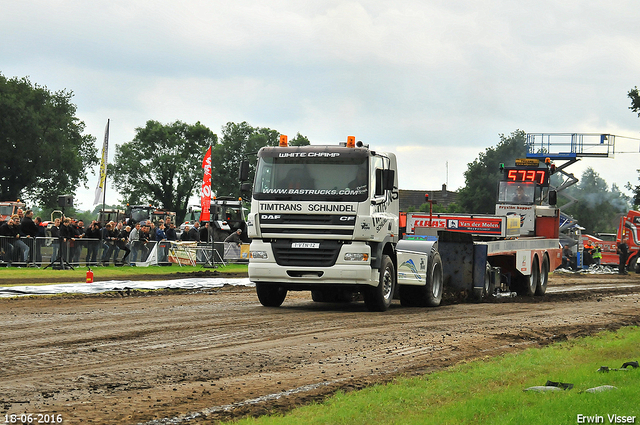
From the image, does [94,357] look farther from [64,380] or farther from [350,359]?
[350,359]

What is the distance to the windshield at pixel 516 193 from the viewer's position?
87.2 feet

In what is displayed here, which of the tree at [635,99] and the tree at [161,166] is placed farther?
the tree at [161,166]

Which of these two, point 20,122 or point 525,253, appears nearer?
point 525,253

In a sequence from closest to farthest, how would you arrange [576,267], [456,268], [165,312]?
[165,312] < [456,268] < [576,267]

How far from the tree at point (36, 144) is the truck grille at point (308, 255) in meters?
52.7

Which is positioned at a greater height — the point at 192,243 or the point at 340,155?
the point at 340,155

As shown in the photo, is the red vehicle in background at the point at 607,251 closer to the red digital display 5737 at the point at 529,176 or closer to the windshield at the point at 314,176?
the red digital display 5737 at the point at 529,176

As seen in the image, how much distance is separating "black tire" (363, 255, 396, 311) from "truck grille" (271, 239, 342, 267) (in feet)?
3.78

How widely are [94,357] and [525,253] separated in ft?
53.5

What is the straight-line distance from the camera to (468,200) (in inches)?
3184

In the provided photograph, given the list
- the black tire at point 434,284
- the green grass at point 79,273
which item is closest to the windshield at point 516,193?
the black tire at point 434,284

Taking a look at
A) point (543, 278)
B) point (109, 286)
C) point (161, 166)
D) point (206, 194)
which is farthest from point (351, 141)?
point (161, 166)

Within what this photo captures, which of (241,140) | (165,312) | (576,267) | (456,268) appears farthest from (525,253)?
(241,140)

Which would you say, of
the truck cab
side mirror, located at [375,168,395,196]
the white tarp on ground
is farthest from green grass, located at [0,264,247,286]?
side mirror, located at [375,168,395,196]
